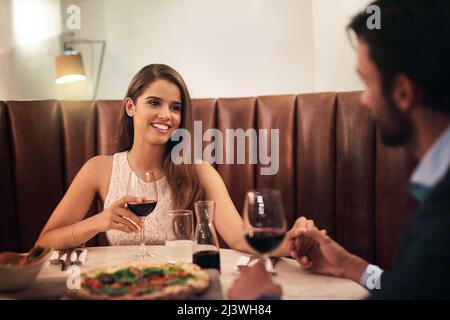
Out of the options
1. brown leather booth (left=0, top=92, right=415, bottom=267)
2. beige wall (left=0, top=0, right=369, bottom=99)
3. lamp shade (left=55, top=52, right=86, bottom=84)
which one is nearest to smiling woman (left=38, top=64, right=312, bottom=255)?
brown leather booth (left=0, top=92, right=415, bottom=267)

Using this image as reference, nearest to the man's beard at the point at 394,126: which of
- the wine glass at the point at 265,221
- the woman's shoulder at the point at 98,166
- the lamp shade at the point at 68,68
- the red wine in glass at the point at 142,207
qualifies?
the wine glass at the point at 265,221

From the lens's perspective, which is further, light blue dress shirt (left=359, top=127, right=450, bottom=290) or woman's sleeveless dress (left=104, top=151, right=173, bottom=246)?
woman's sleeveless dress (left=104, top=151, right=173, bottom=246)

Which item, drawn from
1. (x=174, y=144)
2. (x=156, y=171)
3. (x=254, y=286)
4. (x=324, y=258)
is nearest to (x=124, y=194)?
(x=156, y=171)

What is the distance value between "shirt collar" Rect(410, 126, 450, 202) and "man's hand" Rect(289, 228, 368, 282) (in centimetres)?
39

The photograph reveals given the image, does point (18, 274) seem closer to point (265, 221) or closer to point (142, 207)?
point (142, 207)

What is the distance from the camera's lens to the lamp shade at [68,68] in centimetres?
293

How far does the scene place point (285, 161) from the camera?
1844 mm

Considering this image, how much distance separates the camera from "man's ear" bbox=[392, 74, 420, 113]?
669 mm

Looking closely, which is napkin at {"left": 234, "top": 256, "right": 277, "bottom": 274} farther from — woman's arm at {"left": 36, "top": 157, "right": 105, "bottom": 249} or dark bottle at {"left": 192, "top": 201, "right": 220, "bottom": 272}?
woman's arm at {"left": 36, "top": 157, "right": 105, "bottom": 249}

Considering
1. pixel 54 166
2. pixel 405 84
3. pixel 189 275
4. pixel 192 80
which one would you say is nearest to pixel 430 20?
pixel 405 84

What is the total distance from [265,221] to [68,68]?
2.62m

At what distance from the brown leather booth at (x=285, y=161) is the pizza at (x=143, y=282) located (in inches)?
37.6

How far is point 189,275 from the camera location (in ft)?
2.84

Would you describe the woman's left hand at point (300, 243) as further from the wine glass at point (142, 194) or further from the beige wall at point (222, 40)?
the beige wall at point (222, 40)
